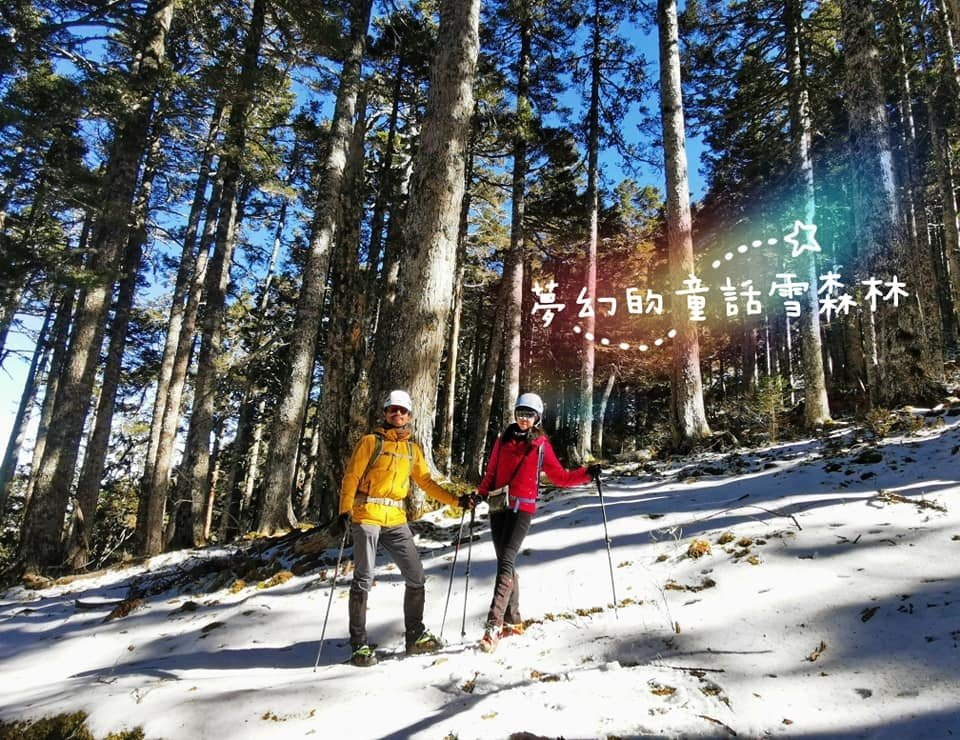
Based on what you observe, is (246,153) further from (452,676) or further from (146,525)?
A: (452,676)

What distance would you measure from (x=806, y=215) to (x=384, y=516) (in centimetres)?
1252

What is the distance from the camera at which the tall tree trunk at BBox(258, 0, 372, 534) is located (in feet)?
31.7

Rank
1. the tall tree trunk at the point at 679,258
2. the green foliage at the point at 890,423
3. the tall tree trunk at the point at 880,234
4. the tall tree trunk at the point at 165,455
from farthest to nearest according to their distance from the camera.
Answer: the tall tree trunk at the point at 165,455, the tall tree trunk at the point at 679,258, the tall tree trunk at the point at 880,234, the green foliage at the point at 890,423

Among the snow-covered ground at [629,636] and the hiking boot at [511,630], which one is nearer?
the snow-covered ground at [629,636]

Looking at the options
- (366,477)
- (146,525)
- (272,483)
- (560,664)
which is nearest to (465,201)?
(272,483)

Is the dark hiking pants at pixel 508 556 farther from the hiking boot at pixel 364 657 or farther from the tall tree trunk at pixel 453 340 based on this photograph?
the tall tree trunk at pixel 453 340

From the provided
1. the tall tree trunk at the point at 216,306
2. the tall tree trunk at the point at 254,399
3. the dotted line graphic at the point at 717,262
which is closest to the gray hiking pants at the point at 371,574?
the tall tree trunk at the point at 216,306

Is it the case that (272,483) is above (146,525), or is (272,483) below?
above

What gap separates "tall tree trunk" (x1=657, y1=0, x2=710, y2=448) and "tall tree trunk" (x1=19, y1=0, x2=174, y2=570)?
10.2 metres

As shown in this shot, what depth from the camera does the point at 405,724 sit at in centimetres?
296

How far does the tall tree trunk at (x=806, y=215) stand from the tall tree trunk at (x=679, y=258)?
3.08 m

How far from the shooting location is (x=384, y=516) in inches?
183

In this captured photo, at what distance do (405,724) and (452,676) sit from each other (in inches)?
27.1

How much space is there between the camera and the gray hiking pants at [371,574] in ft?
14.6
